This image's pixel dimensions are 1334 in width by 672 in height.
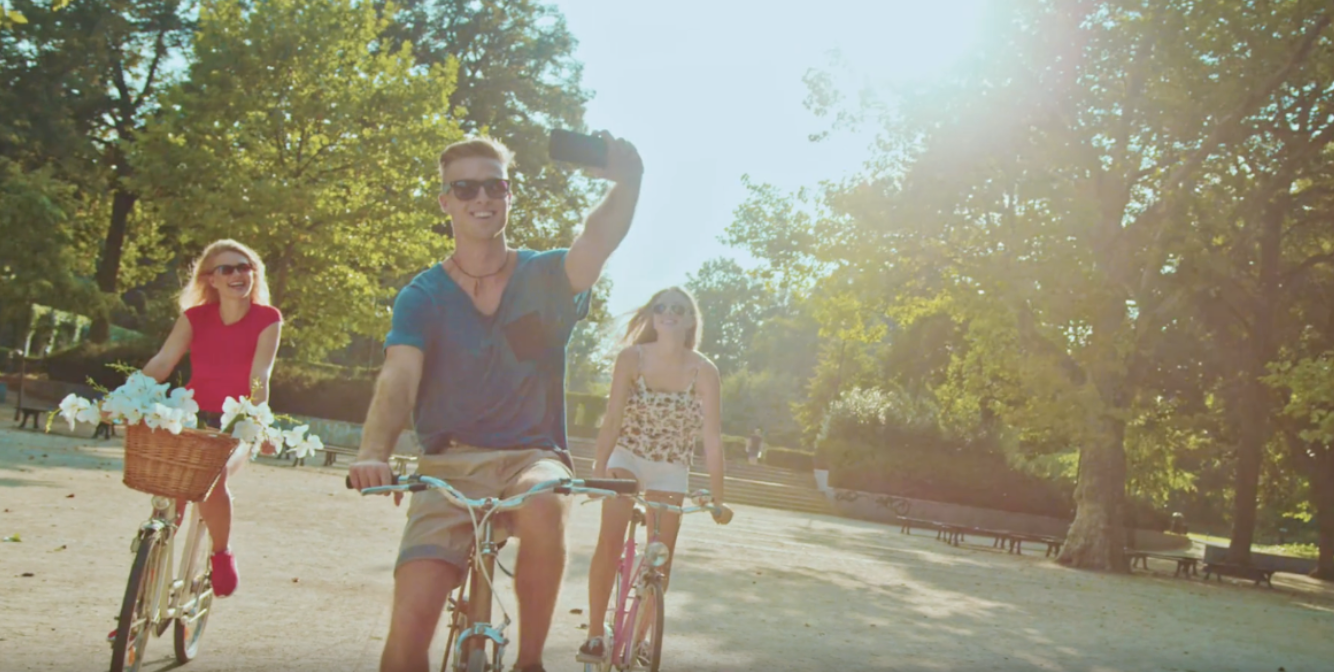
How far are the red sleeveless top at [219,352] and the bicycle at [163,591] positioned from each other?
52 centimetres

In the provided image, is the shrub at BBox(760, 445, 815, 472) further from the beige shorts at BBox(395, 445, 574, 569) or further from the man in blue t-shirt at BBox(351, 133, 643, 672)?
the beige shorts at BBox(395, 445, 574, 569)

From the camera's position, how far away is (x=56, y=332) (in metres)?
56.0

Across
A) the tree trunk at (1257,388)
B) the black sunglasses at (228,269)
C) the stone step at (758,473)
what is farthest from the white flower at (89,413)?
the stone step at (758,473)

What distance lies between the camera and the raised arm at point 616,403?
23.2ft

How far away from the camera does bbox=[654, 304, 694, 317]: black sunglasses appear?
7.19 m

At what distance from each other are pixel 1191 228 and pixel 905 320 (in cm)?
605

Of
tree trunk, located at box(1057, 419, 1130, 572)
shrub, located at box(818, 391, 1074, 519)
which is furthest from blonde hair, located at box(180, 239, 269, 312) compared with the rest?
shrub, located at box(818, 391, 1074, 519)

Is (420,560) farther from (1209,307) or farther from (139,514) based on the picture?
(1209,307)

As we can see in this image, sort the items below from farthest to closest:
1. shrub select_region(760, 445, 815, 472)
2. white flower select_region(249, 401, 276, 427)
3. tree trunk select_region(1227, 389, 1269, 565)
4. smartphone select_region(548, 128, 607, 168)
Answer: shrub select_region(760, 445, 815, 472), tree trunk select_region(1227, 389, 1269, 565), white flower select_region(249, 401, 276, 427), smartphone select_region(548, 128, 607, 168)

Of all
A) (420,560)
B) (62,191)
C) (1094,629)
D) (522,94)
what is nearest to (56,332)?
(62,191)

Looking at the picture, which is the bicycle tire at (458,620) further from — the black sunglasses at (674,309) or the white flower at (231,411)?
the black sunglasses at (674,309)

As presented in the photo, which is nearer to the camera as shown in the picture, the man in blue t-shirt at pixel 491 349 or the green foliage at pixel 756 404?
the man in blue t-shirt at pixel 491 349

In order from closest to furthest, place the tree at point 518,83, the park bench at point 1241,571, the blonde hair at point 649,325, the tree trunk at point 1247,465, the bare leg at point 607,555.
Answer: the bare leg at point 607,555, the blonde hair at point 649,325, the park bench at point 1241,571, the tree trunk at point 1247,465, the tree at point 518,83

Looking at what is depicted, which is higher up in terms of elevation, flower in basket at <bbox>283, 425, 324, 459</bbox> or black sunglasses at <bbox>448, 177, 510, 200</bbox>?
A: black sunglasses at <bbox>448, 177, 510, 200</bbox>
